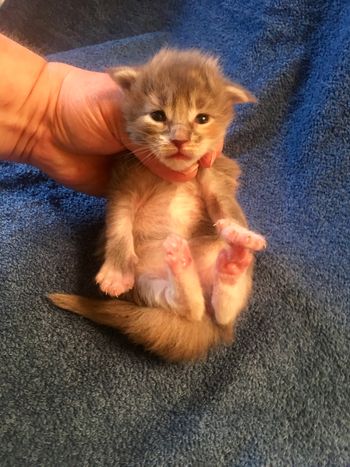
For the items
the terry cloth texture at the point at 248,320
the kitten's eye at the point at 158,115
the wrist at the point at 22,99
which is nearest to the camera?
the terry cloth texture at the point at 248,320

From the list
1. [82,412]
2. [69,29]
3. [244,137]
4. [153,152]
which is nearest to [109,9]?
[69,29]

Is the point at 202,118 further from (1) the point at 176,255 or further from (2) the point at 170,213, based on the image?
(1) the point at 176,255

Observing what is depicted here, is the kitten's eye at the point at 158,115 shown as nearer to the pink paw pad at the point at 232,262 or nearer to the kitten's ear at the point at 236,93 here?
the kitten's ear at the point at 236,93

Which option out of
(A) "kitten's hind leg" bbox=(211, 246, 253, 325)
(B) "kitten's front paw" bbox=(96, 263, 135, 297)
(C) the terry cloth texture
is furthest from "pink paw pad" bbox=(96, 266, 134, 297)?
(A) "kitten's hind leg" bbox=(211, 246, 253, 325)

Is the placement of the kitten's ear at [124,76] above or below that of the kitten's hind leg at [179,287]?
above

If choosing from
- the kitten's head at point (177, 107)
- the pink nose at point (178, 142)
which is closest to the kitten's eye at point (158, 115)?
the kitten's head at point (177, 107)

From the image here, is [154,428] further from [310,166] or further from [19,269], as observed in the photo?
[310,166]
